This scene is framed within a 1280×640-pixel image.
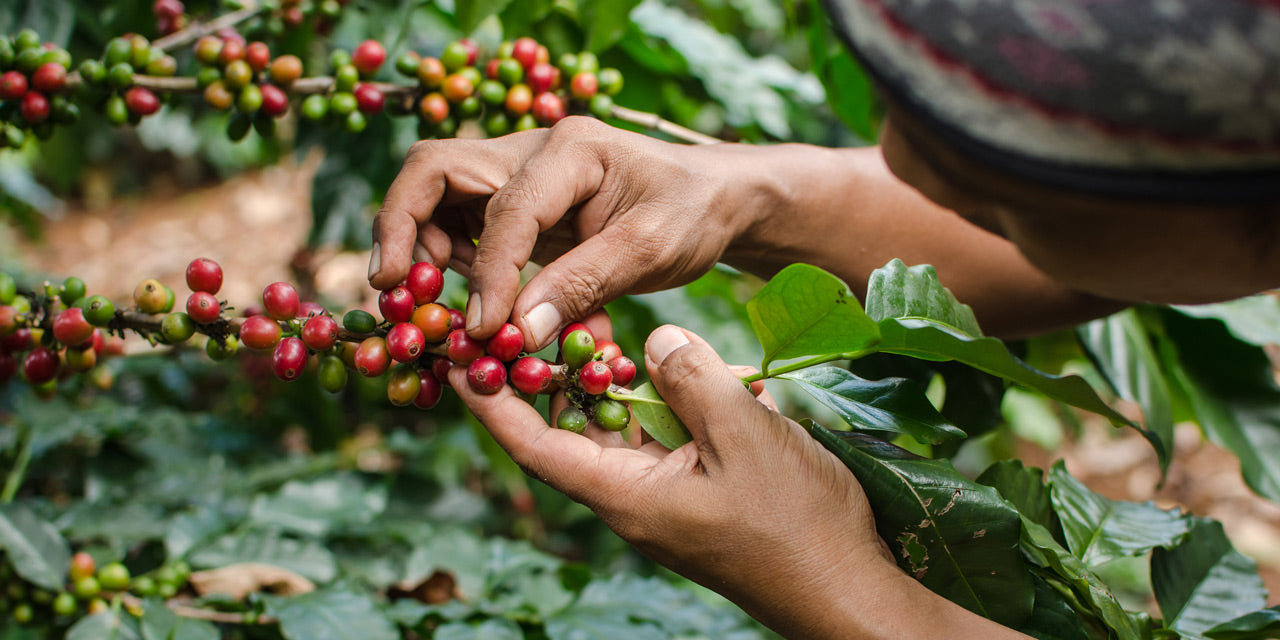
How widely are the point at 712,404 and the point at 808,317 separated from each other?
15 centimetres

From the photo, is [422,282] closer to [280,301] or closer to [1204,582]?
[280,301]

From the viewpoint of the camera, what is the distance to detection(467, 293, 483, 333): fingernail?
959 mm

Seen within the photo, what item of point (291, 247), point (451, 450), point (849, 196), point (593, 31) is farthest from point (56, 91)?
point (291, 247)

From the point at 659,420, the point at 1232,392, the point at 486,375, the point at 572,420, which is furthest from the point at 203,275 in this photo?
the point at 1232,392

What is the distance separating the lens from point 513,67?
4.34 ft

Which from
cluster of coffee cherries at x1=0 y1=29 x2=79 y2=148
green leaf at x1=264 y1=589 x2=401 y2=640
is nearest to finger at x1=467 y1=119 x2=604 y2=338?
green leaf at x1=264 y1=589 x2=401 y2=640

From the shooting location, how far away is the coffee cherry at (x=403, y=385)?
0.99 metres

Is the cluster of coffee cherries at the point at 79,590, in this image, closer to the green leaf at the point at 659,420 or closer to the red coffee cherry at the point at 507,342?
the red coffee cherry at the point at 507,342

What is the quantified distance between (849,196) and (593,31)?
575 millimetres

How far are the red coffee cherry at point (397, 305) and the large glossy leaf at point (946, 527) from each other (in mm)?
543

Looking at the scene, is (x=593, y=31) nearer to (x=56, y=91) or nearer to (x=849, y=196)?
(x=849, y=196)

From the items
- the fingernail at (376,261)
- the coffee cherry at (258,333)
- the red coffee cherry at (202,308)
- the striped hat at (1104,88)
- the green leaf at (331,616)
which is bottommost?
the green leaf at (331,616)

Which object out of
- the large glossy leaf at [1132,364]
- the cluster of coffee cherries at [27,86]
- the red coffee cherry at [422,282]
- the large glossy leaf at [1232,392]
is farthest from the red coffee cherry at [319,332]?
the large glossy leaf at [1232,392]

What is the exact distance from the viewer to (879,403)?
3.09ft
